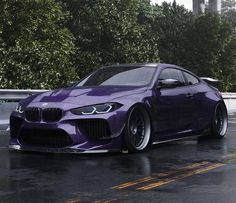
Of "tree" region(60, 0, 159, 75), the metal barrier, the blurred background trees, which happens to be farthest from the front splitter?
"tree" region(60, 0, 159, 75)

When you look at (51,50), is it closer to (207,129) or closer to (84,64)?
(84,64)

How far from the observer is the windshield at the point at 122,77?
8531mm

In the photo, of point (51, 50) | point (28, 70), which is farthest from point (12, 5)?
point (28, 70)

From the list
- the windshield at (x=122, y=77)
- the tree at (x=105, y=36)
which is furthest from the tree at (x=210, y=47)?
the windshield at (x=122, y=77)

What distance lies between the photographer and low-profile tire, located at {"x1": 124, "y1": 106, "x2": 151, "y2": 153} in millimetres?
7703

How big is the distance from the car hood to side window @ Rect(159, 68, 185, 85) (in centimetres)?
84

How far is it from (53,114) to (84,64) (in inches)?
750

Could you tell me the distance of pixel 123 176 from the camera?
616cm

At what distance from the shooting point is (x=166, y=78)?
29.3ft

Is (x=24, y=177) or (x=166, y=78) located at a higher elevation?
(x=166, y=78)

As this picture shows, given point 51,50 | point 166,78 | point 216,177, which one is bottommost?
point 216,177

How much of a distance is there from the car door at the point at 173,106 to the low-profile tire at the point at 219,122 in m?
1.01

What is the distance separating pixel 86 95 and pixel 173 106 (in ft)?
5.64

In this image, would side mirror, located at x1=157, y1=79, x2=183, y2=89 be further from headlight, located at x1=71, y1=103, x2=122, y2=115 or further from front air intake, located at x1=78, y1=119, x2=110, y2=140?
front air intake, located at x1=78, y1=119, x2=110, y2=140
